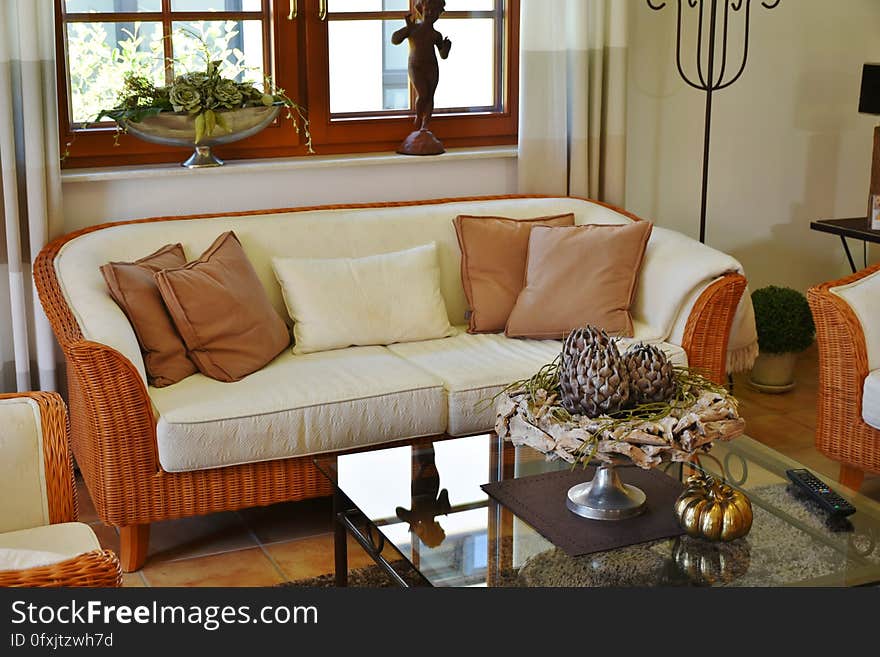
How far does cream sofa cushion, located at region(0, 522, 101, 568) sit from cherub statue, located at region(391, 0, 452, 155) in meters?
2.09

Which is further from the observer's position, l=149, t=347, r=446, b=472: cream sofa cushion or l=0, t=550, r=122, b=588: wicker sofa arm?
l=149, t=347, r=446, b=472: cream sofa cushion

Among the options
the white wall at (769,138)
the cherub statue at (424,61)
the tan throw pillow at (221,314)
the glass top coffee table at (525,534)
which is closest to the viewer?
the glass top coffee table at (525,534)

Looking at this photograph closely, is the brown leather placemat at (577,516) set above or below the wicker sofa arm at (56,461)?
below

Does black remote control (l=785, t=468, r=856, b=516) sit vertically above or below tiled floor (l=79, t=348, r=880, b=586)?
above

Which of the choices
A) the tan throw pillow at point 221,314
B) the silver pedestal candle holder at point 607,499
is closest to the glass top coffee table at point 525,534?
the silver pedestal candle holder at point 607,499

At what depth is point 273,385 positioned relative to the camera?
10.1 ft

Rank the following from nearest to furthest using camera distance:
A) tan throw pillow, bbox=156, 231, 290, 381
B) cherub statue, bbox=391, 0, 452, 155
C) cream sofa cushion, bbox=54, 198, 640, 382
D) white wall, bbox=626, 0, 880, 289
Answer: tan throw pillow, bbox=156, 231, 290, 381, cream sofa cushion, bbox=54, 198, 640, 382, cherub statue, bbox=391, 0, 452, 155, white wall, bbox=626, 0, 880, 289

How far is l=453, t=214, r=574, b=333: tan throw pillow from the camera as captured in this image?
141 inches

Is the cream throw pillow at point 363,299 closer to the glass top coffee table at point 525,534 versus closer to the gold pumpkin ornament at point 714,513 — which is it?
the glass top coffee table at point 525,534

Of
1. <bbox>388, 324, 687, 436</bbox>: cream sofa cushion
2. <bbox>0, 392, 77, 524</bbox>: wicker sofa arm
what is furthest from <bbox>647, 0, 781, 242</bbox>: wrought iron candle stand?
<bbox>0, 392, 77, 524</bbox>: wicker sofa arm

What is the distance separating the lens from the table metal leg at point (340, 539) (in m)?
2.60

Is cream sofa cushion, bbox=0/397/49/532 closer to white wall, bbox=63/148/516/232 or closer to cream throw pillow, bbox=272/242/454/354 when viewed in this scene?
cream throw pillow, bbox=272/242/454/354

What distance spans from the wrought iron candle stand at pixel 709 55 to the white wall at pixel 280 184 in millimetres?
706

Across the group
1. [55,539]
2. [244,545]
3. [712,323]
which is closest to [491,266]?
[712,323]
